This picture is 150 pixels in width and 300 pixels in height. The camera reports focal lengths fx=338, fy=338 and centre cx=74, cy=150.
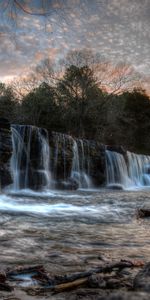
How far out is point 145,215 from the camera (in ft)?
27.5

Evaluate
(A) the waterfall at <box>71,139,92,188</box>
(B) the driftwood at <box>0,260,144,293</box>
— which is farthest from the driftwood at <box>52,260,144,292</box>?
A: (A) the waterfall at <box>71,139,92,188</box>

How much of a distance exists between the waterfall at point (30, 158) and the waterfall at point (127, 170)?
6741mm

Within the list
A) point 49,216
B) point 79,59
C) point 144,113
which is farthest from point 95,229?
point 144,113

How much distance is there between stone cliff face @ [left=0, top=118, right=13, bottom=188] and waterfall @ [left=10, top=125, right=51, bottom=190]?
0.70 meters

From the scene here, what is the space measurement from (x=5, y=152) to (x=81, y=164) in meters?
7.96

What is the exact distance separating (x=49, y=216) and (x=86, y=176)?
15.5 m

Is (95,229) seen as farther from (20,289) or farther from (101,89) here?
(101,89)

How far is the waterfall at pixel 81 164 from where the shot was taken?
22844 mm

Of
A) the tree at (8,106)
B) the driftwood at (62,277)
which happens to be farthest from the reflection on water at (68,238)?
the tree at (8,106)

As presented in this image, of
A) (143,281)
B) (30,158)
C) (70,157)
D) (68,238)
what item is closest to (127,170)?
(70,157)

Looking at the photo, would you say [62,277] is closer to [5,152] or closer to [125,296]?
[125,296]

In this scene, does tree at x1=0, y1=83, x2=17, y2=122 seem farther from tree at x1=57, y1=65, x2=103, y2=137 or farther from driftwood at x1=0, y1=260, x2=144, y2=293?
driftwood at x1=0, y1=260, x2=144, y2=293

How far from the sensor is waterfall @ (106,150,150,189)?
2569 cm

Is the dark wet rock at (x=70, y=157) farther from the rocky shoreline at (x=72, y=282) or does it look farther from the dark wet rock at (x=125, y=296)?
the dark wet rock at (x=125, y=296)
